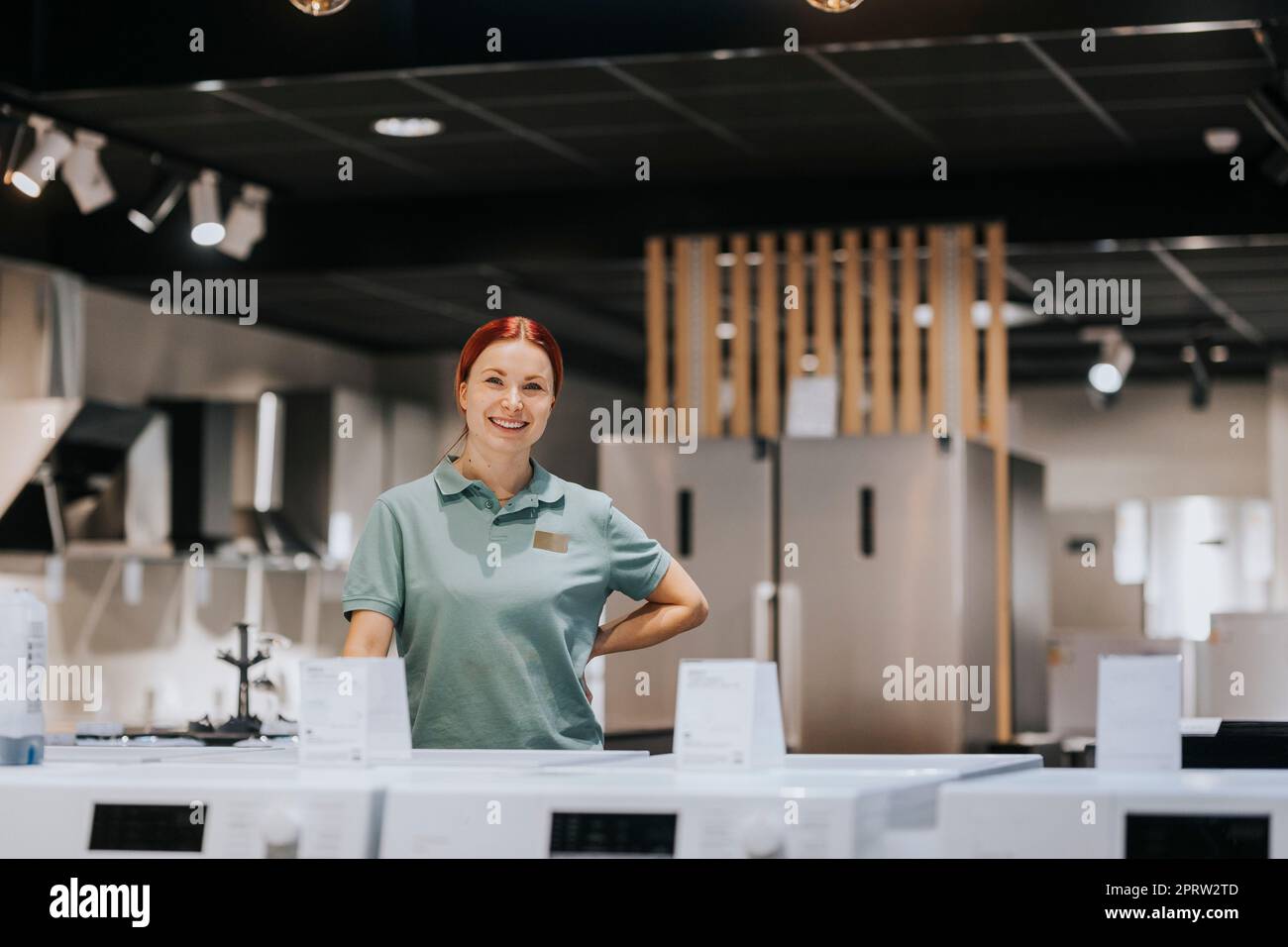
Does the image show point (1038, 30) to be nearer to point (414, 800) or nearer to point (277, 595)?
point (414, 800)

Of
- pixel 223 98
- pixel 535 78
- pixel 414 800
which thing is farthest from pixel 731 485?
pixel 414 800

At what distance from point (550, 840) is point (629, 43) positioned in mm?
3281

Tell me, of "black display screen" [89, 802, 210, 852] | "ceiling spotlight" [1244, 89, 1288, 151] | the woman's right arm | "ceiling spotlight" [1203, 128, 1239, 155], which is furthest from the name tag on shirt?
"ceiling spotlight" [1203, 128, 1239, 155]

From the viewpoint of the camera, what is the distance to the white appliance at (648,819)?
68.9 inches

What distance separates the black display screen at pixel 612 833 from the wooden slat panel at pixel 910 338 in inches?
165

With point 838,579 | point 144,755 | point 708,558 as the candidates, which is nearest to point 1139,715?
point 144,755

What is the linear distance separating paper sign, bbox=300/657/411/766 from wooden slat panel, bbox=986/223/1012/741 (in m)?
3.84

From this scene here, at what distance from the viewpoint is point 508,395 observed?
276 centimetres

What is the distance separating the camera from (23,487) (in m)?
6.20

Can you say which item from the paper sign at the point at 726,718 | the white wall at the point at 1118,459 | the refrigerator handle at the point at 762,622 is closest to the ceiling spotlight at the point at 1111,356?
the white wall at the point at 1118,459

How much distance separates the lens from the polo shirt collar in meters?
2.76

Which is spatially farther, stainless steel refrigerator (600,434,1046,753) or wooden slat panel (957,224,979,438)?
wooden slat panel (957,224,979,438)

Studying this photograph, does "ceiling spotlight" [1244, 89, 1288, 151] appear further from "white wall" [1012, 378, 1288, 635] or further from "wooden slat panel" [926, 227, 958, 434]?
"white wall" [1012, 378, 1288, 635]

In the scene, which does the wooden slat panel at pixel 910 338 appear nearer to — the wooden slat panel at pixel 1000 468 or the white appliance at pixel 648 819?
the wooden slat panel at pixel 1000 468
